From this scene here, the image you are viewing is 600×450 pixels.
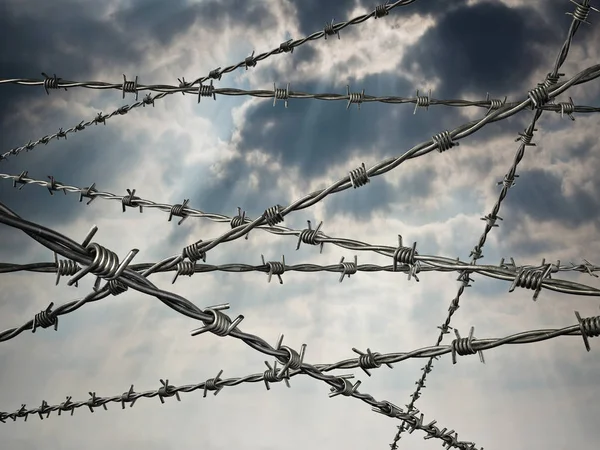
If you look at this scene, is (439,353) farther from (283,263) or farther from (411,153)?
(283,263)

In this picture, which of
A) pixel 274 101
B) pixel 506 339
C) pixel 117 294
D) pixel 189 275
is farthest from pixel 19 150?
pixel 506 339

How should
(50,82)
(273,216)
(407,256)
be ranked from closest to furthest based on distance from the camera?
(273,216) < (407,256) < (50,82)

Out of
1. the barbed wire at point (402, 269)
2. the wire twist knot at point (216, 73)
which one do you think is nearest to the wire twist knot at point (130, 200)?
the barbed wire at point (402, 269)

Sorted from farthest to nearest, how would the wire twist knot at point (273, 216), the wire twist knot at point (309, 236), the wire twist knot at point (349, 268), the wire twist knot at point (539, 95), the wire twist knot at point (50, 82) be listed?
the wire twist knot at point (50, 82) → the wire twist knot at point (349, 268) → the wire twist knot at point (309, 236) → the wire twist knot at point (273, 216) → the wire twist knot at point (539, 95)

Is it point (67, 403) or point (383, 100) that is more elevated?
point (383, 100)

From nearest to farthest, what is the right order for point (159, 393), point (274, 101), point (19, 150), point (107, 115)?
1. point (159, 393)
2. point (274, 101)
3. point (107, 115)
4. point (19, 150)

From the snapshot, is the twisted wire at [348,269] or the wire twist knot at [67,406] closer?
the twisted wire at [348,269]

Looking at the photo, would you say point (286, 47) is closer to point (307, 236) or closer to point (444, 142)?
point (307, 236)

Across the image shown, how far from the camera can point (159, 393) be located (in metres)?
1.79

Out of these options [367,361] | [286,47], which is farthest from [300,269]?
[286,47]

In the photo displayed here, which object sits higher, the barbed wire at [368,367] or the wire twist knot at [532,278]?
the wire twist knot at [532,278]

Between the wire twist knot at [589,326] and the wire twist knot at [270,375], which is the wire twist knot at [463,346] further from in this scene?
the wire twist knot at [270,375]

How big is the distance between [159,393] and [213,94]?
170cm

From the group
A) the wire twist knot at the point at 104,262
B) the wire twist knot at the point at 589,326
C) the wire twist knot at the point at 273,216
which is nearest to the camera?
the wire twist knot at the point at 104,262
